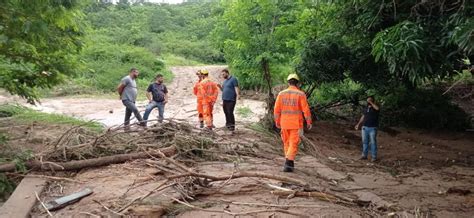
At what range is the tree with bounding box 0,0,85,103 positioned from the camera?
668 centimetres

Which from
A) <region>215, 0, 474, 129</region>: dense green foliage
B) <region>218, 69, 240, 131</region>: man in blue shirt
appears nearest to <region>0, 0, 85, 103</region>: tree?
<region>218, 69, 240, 131</region>: man in blue shirt

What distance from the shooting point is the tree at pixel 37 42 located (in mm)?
6684

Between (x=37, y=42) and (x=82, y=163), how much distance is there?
7.66 feet

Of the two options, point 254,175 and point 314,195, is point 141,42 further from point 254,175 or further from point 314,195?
point 314,195

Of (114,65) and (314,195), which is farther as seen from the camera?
(114,65)

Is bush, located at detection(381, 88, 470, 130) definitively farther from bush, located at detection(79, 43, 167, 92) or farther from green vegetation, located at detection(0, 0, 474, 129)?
bush, located at detection(79, 43, 167, 92)

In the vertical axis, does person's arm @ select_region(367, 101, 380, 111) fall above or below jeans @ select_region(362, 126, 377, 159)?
above

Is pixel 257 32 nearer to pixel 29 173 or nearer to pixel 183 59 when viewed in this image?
pixel 29 173

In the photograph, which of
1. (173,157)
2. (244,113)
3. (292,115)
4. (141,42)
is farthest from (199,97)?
(141,42)

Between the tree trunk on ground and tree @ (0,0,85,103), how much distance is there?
187cm

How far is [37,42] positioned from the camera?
25.6 ft

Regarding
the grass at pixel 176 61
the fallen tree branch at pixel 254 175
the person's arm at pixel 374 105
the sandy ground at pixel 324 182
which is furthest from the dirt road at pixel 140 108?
the grass at pixel 176 61

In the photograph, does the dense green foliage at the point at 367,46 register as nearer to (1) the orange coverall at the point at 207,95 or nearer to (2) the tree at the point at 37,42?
(1) the orange coverall at the point at 207,95

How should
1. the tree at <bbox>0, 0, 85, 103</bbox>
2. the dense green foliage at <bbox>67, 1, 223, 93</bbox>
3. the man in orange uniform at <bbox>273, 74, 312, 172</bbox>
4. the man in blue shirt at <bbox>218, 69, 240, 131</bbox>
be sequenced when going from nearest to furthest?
the tree at <bbox>0, 0, 85, 103</bbox> → the man in orange uniform at <bbox>273, 74, 312, 172</bbox> → the man in blue shirt at <bbox>218, 69, 240, 131</bbox> → the dense green foliage at <bbox>67, 1, 223, 93</bbox>
